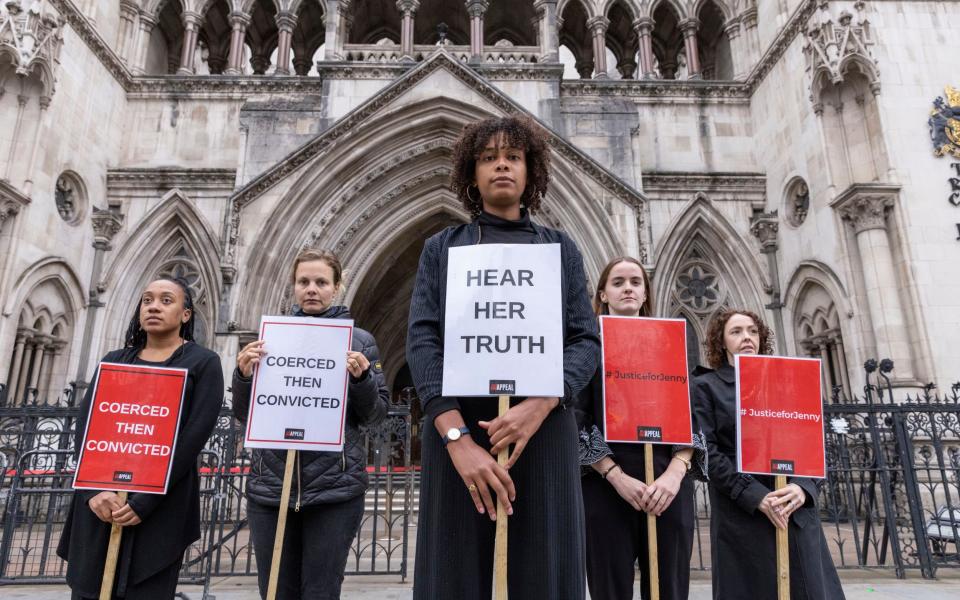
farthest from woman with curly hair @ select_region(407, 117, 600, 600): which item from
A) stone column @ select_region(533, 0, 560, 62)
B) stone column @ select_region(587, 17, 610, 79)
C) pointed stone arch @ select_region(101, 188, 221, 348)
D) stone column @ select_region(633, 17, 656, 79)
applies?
stone column @ select_region(633, 17, 656, 79)

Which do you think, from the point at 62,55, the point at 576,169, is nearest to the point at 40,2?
the point at 62,55

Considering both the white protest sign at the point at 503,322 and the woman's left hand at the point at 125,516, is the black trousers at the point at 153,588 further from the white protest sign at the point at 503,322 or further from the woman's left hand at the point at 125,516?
the white protest sign at the point at 503,322

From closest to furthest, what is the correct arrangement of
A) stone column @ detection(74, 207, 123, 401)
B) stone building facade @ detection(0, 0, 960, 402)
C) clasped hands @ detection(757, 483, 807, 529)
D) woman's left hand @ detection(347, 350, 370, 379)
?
1. clasped hands @ detection(757, 483, 807, 529)
2. woman's left hand @ detection(347, 350, 370, 379)
3. stone building facade @ detection(0, 0, 960, 402)
4. stone column @ detection(74, 207, 123, 401)

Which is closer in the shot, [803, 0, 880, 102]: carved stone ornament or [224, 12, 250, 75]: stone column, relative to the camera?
[803, 0, 880, 102]: carved stone ornament

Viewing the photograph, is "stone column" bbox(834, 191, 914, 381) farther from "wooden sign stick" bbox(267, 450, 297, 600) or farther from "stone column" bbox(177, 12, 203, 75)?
"stone column" bbox(177, 12, 203, 75)

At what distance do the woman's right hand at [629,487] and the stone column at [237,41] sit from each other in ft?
55.9

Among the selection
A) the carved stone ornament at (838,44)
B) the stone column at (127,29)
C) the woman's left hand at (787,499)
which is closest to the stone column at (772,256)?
the carved stone ornament at (838,44)

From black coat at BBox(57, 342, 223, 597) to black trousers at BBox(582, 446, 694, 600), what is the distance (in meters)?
2.07

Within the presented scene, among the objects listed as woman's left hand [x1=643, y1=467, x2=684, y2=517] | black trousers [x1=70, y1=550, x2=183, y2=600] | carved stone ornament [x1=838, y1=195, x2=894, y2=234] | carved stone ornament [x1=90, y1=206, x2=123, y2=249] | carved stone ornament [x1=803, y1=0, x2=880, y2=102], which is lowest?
black trousers [x1=70, y1=550, x2=183, y2=600]

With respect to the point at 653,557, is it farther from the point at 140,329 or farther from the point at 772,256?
the point at 772,256

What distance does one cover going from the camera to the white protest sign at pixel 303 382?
10.5ft

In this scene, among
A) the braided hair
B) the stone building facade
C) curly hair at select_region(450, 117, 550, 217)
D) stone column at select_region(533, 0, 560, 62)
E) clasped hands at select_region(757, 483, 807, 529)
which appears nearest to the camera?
curly hair at select_region(450, 117, 550, 217)

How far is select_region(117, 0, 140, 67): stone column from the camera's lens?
1617 cm

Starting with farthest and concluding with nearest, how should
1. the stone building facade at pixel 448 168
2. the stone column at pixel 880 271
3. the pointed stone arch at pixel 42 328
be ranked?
the pointed stone arch at pixel 42 328 < the stone building facade at pixel 448 168 < the stone column at pixel 880 271
